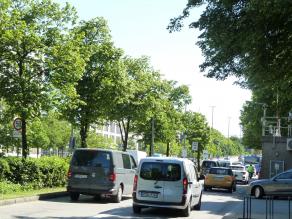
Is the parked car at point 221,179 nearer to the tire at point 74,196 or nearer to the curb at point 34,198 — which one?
the curb at point 34,198

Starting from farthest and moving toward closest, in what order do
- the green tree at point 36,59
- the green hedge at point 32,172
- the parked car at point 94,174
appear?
the green tree at point 36,59, the green hedge at point 32,172, the parked car at point 94,174

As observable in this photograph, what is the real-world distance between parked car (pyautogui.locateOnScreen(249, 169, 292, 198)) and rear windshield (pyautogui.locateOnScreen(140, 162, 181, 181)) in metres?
12.5

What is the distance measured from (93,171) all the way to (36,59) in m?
6.18

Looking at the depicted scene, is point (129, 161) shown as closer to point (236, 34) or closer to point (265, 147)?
point (236, 34)

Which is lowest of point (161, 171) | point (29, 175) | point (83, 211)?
point (83, 211)

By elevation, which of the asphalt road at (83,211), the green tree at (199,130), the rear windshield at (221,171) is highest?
the green tree at (199,130)

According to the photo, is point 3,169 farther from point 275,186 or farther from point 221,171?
point 221,171

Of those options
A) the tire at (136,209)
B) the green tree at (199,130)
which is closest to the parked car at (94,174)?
the tire at (136,209)

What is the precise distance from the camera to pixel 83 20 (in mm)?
30922

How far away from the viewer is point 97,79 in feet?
98.7

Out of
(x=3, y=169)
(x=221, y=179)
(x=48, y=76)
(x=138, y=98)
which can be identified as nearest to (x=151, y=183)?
(x=3, y=169)

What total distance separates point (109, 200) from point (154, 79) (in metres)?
27.4

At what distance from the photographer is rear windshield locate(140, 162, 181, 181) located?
1631cm

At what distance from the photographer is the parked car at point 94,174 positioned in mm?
19828
